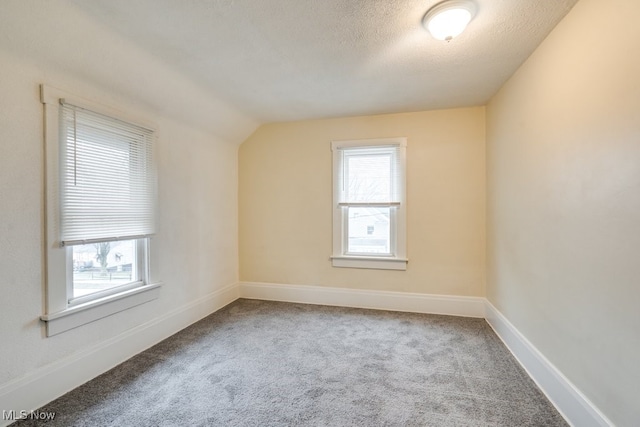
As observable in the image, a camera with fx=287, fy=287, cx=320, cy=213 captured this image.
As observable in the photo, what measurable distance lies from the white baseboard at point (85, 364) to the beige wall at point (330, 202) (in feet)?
4.41

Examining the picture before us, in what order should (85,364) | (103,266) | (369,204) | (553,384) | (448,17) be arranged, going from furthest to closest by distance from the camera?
(369,204), (103,266), (85,364), (553,384), (448,17)

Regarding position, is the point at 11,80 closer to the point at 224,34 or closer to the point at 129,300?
the point at 224,34

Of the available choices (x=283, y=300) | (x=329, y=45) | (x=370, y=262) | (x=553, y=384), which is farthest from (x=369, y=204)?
(x=553, y=384)

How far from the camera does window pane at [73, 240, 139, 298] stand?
2.12 metres

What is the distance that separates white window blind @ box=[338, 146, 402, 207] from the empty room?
0.12 ft

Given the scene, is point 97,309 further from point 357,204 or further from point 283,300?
point 357,204

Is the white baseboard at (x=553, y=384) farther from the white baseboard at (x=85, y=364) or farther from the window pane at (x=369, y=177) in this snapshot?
the white baseboard at (x=85, y=364)

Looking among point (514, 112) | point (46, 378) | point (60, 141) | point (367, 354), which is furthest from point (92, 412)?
point (514, 112)

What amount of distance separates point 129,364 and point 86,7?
2496mm

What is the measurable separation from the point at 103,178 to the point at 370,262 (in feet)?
9.46

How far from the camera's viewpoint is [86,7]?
168 cm

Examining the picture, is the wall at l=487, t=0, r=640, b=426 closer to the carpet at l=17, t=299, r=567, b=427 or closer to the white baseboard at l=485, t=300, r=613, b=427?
the white baseboard at l=485, t=300, r=613, b=427

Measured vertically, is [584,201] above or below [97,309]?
above

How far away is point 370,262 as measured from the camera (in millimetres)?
3678
